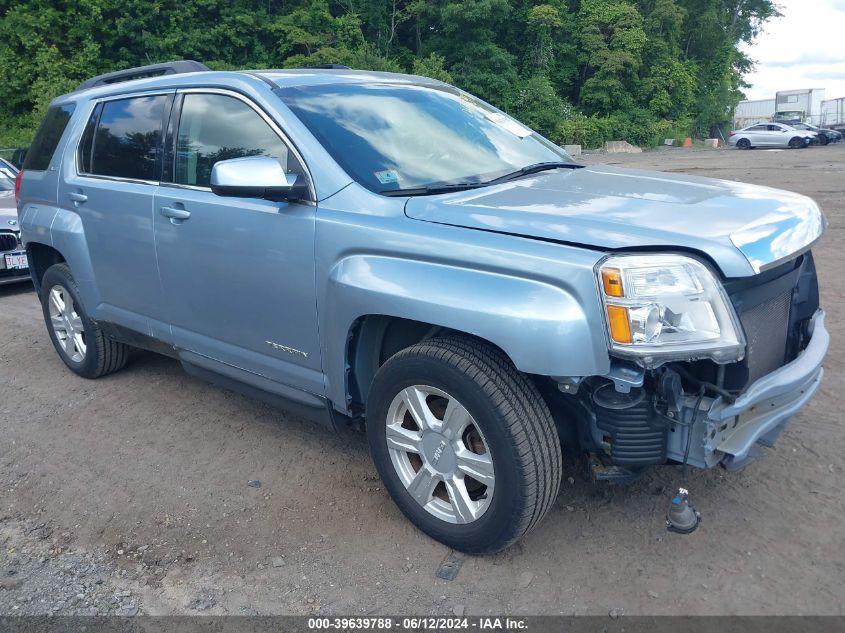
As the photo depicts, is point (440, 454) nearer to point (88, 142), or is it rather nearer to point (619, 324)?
point (619, 324)

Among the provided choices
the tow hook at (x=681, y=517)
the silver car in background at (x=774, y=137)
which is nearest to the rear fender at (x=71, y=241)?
the tow hook at (x=681, y=517)

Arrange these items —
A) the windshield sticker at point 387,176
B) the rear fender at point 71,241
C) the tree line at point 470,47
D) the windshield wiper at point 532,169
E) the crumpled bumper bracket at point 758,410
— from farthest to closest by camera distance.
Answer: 1. the tree line at point 470,47
2. the rear fender at point 71,241
3. the windshield wiper at point 532,169
4. the windshield sticker at point 387,176
5. the crumpled bumper bracket at point 758,410

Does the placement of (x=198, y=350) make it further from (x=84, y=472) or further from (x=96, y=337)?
(x=96, y=337)

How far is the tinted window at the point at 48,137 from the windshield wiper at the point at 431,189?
3.00m

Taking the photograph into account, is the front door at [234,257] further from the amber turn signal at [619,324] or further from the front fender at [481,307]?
the amber turn signal at [619,324]

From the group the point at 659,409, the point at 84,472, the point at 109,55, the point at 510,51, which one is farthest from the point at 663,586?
the point at 510,51

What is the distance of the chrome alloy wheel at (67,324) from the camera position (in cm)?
489

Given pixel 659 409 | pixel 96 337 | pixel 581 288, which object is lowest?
pixel 96 337

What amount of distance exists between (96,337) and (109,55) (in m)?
27.6

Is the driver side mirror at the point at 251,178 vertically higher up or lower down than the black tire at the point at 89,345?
higher up

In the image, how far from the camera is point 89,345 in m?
4.82

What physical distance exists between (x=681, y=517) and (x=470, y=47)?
37.0 metres

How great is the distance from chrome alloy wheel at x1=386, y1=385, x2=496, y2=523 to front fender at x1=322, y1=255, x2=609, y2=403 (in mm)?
337

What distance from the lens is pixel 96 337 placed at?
4770 millimetres
